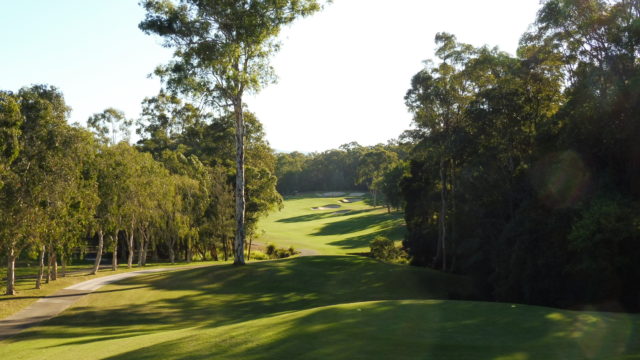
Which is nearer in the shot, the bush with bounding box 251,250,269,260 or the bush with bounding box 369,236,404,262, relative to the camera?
the bush with bounding box 369,236,404,262

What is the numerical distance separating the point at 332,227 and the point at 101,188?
180 ft

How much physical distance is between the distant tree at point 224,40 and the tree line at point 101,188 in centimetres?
249

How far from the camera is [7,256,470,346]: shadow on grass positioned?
1875 cm

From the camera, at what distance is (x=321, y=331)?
1065 centimetres

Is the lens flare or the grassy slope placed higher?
the lens flare

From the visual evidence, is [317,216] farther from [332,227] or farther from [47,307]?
[47,307]

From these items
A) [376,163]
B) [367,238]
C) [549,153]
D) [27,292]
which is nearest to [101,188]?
[27,292]

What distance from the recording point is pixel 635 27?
2134cm

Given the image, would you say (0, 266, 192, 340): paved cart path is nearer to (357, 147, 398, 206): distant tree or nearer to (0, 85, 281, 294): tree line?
(0, 85, 281, 294): tree line

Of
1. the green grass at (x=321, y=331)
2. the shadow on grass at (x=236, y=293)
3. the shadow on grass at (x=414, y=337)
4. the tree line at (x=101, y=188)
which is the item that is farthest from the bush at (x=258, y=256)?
the shadow on grass at (x=414, y=337)

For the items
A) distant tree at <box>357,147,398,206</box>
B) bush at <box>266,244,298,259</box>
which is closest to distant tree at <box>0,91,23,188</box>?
bush at <box>266,244,298,259</box>

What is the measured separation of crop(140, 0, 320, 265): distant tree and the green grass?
9915 mm

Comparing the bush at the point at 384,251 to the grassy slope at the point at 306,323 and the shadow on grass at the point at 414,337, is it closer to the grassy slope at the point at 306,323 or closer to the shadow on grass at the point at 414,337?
the grassy slope at the point at 306,323

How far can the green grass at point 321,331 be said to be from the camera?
8.95 metres
